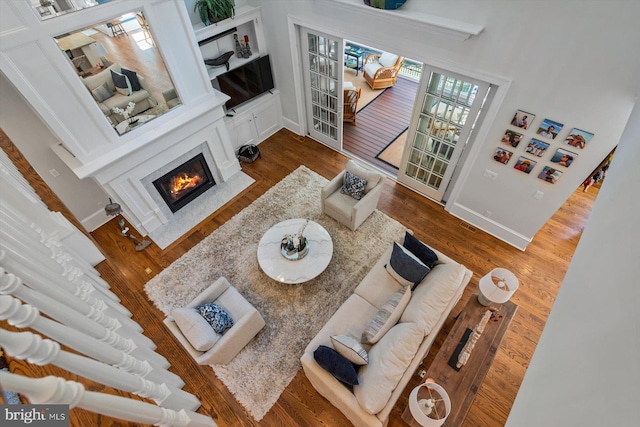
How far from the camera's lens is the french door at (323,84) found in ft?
15.2

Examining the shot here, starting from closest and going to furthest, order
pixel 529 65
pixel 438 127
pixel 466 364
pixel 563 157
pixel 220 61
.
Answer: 1. pixel 466 364
2. pixel 529 65
3. pixel 563 157
4. pixel 438 127
5. pixel 220 61

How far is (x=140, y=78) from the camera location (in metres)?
3.61

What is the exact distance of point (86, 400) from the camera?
0.61 metres

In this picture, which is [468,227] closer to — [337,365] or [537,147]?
[537,147]

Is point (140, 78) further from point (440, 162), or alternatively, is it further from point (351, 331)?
point (440, 162)

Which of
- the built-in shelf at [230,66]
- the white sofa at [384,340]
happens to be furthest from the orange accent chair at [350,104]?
the white sofa at [384,340]

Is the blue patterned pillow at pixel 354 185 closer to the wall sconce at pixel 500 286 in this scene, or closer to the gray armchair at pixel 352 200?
the gray armchair at pixel 352 200

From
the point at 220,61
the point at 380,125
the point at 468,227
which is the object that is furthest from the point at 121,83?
the point at 468,227

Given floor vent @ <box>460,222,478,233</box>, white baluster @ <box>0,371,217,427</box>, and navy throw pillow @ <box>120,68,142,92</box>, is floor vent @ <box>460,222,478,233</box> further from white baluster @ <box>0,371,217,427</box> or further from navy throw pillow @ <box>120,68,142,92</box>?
navy throw pillow @ <box>120,68,142,92</box>

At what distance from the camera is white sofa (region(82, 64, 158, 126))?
10.7 ft

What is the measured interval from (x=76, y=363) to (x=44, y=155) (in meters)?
4.50

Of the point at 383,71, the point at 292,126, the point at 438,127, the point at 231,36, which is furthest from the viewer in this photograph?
the point at 383,71

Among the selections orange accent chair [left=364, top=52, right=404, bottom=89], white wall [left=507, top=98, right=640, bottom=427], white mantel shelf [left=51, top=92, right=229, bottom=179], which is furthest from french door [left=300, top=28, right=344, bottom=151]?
white wall [left=507, top=98, right=640, bottom=427]

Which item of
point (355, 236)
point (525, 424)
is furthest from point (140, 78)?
point (525, 424)
